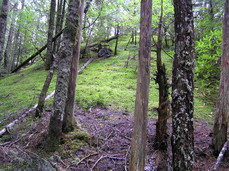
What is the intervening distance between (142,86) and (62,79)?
2.04 m

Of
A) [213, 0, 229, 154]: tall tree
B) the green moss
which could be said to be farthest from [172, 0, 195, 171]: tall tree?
the green moss

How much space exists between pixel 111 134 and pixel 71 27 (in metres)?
3.12

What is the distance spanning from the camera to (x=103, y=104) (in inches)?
298

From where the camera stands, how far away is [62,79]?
3961 mm

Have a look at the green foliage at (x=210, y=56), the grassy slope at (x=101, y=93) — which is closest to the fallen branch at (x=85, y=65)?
the grassy slope at (x=101, y=93)

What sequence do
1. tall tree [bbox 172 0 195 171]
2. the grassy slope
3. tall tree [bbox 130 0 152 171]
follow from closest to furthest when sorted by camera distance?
1. tall tree [bbox 172 0 195 171]
2. tall tree [bbox 130 0 152 171]
3. the grassy slope

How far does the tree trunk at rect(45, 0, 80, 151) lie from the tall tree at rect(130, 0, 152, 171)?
6.29 ft

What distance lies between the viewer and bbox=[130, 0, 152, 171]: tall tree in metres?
2.80

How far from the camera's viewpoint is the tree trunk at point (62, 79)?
390 centimetres

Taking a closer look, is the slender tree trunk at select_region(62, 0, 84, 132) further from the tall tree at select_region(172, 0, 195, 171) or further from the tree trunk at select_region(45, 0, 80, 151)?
the tall tree at select_region(172, 0, 195, 171)

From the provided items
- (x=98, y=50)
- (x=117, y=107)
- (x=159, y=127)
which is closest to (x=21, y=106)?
(x=117, y=107)

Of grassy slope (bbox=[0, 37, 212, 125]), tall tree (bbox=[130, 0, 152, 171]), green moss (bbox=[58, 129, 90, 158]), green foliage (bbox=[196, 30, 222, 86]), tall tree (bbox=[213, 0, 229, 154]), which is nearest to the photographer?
tall tree (bbox=[130, 0, 152, 171])

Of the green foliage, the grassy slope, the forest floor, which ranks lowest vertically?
the forest floor

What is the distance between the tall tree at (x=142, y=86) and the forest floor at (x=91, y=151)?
765 millimetres
